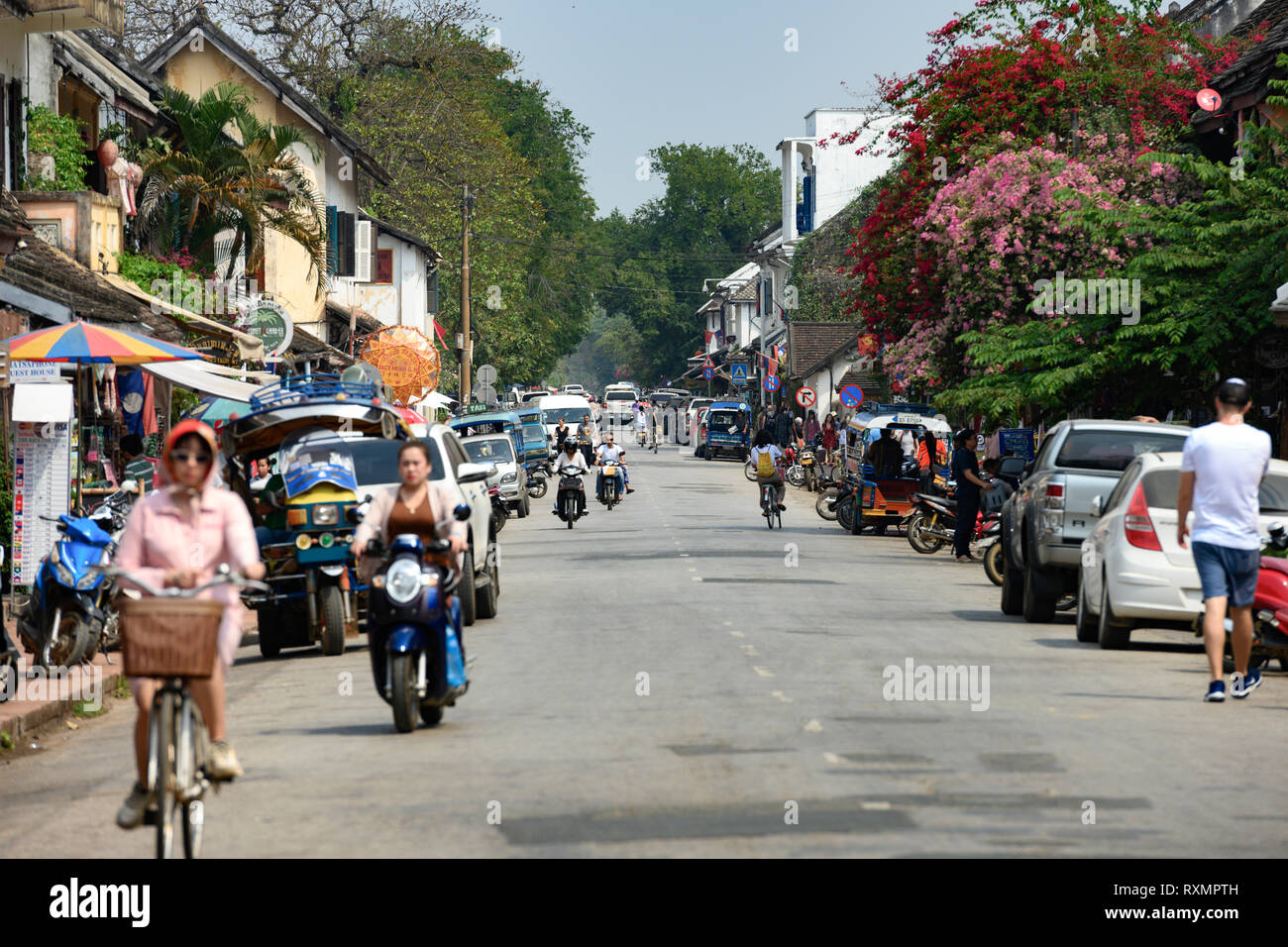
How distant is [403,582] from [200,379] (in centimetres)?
1295

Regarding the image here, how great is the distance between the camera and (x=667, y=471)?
212 ft

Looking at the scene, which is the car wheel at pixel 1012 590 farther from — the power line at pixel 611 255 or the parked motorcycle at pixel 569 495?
the power line at pixel 611 255

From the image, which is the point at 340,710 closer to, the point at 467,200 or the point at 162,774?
the point at 162,774

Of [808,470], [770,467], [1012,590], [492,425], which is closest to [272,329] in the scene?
[770,467]

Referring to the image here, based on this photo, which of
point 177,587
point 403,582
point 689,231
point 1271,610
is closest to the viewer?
point 177,587

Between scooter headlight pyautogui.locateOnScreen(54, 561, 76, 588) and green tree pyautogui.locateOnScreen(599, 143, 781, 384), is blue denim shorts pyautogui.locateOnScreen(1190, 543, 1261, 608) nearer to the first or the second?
scooter headlight pyautogui.locateOnScreen(54, 561, 76, 588)

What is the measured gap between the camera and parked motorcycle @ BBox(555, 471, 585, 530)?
3581 centimetres

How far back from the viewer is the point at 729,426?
76062mm

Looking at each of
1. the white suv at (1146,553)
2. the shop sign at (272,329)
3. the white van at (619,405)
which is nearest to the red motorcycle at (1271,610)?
the white suv at (1146,553)

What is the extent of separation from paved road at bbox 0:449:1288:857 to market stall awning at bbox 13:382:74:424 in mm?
3175

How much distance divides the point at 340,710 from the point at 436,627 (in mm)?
1921

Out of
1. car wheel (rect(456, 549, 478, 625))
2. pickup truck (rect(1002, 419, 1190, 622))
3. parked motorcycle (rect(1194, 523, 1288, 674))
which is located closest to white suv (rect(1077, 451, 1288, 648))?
parked motorcycle (rect(1194, 523, 1288, 674))

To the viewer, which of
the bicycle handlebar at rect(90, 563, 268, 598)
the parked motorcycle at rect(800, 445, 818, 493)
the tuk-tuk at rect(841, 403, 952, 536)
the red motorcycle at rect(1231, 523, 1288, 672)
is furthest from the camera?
the parked motorcycle at rect(800, 445, 818, 493)

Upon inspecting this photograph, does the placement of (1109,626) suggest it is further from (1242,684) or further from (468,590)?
(468,590)
